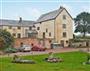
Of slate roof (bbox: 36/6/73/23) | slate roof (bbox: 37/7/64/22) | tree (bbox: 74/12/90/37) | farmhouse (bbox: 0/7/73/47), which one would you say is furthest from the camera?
tree (bbox: 74/12/90/37)

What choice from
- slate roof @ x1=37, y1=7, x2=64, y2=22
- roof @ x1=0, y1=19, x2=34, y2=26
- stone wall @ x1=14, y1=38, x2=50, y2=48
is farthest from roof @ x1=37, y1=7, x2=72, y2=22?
stone wall @ x1=14, y1=38, x2=50, y2=48

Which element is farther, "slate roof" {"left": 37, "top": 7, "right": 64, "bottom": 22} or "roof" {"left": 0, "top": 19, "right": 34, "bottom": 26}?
"roof" {"left": 0, "top": 19, "right": 34, "bottom": 26}

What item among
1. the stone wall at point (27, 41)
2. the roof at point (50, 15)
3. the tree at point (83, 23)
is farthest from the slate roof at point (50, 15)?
the tree at point (83, 23)

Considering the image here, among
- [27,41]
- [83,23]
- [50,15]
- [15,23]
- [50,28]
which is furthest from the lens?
[83,23]

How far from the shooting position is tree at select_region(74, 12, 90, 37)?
118137mm

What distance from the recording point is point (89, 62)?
44.7 meters

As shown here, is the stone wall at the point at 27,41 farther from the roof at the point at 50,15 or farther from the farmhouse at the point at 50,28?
the roof at the point at 50,15

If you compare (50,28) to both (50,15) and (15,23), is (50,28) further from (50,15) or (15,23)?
(15,23)

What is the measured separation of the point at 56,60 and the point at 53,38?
42104 mm

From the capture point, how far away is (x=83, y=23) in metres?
122

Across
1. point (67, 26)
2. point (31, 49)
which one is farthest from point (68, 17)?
point (31, 49)

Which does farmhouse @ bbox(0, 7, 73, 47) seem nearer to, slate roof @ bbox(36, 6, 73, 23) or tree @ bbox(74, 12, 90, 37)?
slate roof @ bbox(36, 6, 73, 23)

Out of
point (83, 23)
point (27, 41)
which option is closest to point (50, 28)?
point (27, 41)

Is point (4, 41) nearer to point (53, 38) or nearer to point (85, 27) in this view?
point (53, 38)
